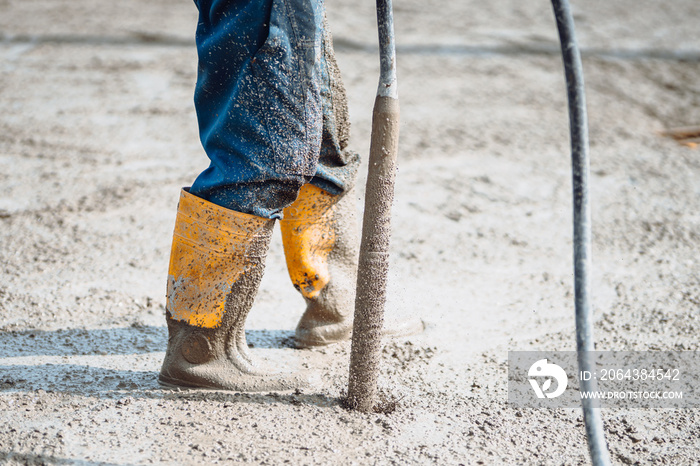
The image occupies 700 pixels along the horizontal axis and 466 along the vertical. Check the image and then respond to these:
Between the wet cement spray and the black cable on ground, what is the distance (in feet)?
1.35

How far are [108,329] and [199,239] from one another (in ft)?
2.27

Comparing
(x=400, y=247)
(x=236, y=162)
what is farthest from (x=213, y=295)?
(x=400, y=247)

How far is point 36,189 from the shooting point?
3.00 metres

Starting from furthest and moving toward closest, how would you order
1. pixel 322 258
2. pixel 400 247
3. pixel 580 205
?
pixel 400 247 < pixel 322 258 < pixel 580 205

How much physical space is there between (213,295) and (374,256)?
41 centimetres

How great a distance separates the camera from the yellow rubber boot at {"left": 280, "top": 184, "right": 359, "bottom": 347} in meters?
1.88

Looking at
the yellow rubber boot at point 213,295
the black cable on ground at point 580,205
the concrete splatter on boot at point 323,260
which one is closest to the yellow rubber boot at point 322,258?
the concrete splatter on boot at point 323,260

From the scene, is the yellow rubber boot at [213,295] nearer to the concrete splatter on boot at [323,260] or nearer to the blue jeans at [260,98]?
the blue jeans at [260,98]

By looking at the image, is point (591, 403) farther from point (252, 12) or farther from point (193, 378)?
point (252, 12)

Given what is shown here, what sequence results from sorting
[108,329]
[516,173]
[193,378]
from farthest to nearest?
[516,173]
[108,329]
[193,378]

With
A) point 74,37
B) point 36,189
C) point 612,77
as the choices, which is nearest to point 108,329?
point 36,189

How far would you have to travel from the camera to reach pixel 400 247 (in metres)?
2.69

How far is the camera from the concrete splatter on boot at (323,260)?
1.89 meters

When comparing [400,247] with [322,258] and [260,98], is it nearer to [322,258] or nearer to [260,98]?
[322,258]
